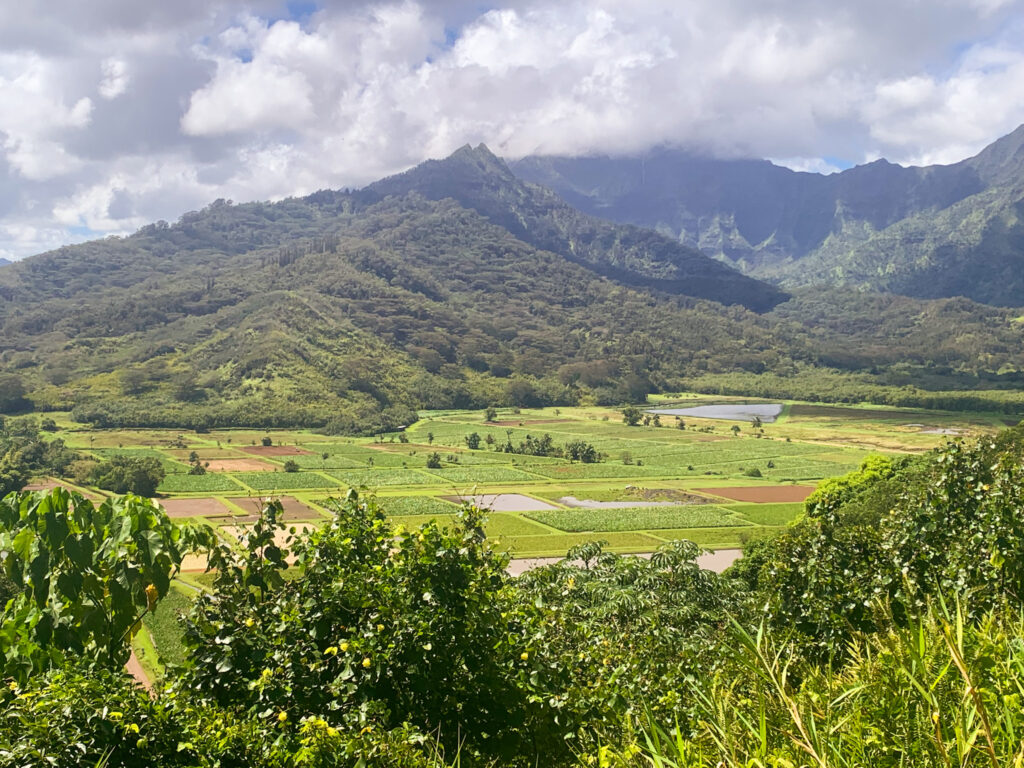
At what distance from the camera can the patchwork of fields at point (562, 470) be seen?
6150 cm

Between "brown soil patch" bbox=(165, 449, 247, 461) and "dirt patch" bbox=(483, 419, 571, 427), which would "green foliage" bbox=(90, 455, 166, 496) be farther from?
"dirt patch" bbox=(483, 419, 571, 427)

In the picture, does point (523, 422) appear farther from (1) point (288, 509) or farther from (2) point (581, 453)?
(1) point (288, 509)

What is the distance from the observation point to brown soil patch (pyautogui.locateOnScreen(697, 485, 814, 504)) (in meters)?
71.7

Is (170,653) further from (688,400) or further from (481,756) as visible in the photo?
(688,400)

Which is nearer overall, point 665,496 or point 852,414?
point 665,496

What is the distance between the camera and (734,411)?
165 metres

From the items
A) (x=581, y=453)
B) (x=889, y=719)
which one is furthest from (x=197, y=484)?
(x=889, y=719)

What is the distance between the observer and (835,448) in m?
106

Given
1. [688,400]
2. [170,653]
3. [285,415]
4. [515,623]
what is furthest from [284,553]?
[688,400]

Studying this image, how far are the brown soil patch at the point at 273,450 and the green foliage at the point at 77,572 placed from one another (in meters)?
99.7

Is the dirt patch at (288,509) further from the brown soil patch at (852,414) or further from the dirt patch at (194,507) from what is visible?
the brown soil patch at (852,414)

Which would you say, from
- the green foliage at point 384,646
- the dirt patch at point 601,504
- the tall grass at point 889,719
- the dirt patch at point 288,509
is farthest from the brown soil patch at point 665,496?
the tall grass at point 889,719

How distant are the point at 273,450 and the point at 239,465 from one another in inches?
609

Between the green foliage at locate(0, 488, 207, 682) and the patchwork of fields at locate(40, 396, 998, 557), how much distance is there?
2783 cm
